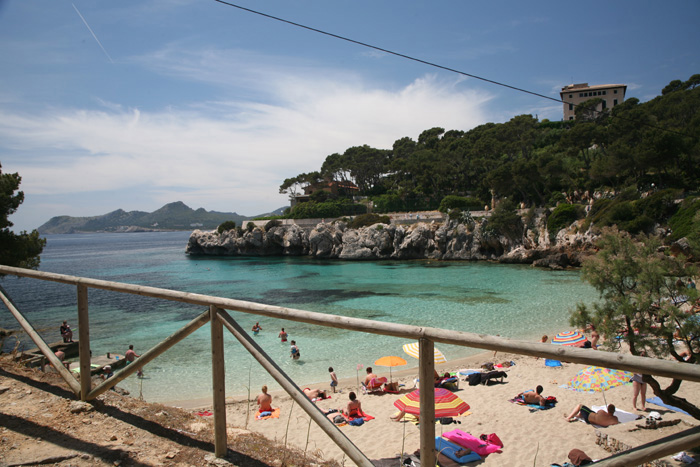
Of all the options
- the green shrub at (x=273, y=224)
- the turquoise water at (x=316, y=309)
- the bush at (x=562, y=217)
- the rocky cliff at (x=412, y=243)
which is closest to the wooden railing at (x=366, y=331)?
the turquoise water at (x=316, y=309)

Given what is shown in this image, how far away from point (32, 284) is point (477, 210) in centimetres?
4993

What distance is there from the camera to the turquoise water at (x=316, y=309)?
1491cm

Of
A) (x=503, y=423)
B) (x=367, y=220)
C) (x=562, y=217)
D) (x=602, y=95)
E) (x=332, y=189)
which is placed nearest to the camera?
(x=503, y=423)

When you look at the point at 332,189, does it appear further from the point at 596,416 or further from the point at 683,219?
the point at 596,416

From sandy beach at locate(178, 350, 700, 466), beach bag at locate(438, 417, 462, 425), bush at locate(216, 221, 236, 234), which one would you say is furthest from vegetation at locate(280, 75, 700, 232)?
beach bag at locate(438, 417, 462, 425)

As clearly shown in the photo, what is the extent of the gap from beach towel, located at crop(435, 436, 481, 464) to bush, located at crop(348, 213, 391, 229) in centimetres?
4982

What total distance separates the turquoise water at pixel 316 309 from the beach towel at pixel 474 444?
541 centimetres

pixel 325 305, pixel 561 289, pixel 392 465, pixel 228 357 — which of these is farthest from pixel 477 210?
pixel 392 465

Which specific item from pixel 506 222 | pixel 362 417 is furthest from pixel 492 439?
pixel 506 222

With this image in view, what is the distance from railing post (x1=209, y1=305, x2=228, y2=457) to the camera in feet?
8.57

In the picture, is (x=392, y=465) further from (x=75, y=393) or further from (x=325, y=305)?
(x=325, y=305)

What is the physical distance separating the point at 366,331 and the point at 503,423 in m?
8.54

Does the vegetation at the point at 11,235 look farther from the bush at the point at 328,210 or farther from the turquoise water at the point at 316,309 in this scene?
the bush at the point at 328,210

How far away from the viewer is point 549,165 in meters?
45.2
